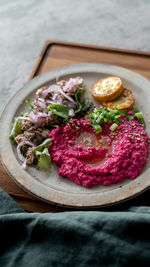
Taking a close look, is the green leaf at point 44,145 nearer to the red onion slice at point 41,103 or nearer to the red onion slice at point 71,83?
the red onion slice at point 41,103

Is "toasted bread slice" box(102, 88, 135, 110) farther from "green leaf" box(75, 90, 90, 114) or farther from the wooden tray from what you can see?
the wooden tray

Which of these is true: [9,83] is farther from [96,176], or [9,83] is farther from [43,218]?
[43,218]

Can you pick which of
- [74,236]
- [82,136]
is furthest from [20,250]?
[82,136]

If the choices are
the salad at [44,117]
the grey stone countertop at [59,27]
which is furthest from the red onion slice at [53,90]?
the grey stone countertop at [59,27]

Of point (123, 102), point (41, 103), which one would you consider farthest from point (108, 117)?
point (41, 103)

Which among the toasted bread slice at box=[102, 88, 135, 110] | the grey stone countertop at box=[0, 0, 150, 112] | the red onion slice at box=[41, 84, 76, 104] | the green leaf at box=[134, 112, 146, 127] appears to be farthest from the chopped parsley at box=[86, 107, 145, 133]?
the grey stone countertop at box=[0, 0, 150, 112]
